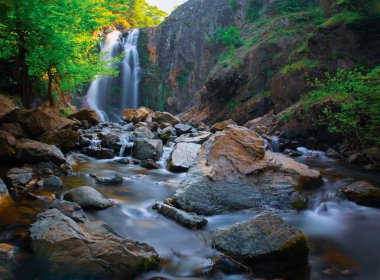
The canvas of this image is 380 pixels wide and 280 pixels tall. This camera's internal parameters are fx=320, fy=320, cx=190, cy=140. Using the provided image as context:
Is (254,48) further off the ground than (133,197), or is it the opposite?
(254,48)

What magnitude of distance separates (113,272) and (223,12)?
108 ft

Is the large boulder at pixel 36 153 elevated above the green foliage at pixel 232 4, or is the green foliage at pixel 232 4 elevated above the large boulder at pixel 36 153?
the green foliage at pixel 232 4

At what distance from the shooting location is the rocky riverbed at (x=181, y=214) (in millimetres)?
3984

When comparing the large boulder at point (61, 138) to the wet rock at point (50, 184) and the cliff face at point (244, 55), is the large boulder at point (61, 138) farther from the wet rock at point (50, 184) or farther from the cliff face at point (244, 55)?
the cliff face at point (244, 55)

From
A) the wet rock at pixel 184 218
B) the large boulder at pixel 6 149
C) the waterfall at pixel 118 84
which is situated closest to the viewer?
the wet rock at pixel 184 218

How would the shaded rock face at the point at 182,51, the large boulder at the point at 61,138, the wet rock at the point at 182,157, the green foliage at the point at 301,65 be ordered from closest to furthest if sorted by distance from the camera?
the wet rock at the point at 182,157 → the large boulder at the point at 61,138 → the green foliage at the point at 301,65 → the shaded rock face at the point at 182,51

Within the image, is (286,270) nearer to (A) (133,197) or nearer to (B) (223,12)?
(A) (133,197)

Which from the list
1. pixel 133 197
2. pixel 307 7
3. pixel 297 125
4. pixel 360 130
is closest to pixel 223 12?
pixel 307 7

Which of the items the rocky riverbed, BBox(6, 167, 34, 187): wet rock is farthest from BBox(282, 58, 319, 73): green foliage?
BBox(6, 167, 34, 187): wet rock

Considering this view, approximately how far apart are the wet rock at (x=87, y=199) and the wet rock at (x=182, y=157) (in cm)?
363

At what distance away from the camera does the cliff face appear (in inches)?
719

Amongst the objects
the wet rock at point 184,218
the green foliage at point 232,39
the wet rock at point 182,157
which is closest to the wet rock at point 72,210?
the wet rock at point 184,218

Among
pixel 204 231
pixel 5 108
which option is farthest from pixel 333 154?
pixel 5 108

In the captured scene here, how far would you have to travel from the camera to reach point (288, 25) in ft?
79.5
